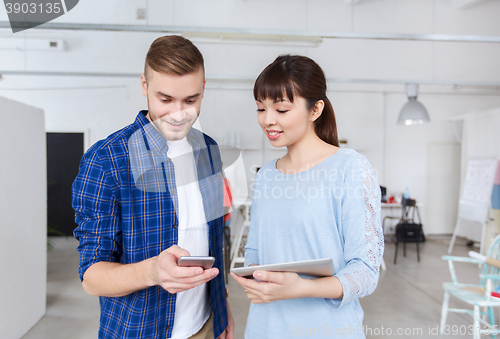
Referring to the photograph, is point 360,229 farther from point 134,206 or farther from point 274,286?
point 134,206

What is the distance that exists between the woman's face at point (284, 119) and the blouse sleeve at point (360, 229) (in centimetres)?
17

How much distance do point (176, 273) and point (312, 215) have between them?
1.26 ft

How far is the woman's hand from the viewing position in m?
0.67

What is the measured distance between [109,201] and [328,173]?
0.55m

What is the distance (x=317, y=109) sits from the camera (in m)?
0.88

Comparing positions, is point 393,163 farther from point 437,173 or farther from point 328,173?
point 328,173

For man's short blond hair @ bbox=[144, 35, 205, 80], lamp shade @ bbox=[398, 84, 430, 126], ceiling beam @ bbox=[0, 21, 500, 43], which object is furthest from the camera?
lamp shade @ bbox=[398, 84, 430, 126]

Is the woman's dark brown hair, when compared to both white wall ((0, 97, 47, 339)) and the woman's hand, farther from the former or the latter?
white wall ((0, 97, 47, 339))

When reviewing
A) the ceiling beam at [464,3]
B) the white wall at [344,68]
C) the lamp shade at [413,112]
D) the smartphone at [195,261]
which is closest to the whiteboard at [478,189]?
the white wall at [344,68]

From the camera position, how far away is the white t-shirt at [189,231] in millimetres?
801

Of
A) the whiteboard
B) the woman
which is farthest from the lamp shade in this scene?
the woman

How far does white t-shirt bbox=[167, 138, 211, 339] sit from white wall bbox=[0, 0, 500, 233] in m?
3.50

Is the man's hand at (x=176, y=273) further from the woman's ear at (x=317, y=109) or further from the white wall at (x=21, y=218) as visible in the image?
the white wall at (x=21, y=218)

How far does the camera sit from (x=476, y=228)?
5.41 m
